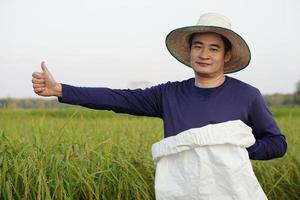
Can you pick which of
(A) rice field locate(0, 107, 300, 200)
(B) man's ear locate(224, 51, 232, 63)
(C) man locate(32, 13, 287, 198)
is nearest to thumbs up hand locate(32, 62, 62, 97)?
(C) man locate(32, 13, 287, 198)

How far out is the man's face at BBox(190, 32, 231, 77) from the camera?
1.63m

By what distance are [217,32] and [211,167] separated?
50cm

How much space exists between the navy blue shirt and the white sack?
0.12 meters

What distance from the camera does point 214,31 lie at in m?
1.68

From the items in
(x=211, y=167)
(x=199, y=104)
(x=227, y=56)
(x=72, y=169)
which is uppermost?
(x=227, y=56)

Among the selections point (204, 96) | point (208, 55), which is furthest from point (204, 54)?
point (204, 96)

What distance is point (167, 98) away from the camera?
170 cm

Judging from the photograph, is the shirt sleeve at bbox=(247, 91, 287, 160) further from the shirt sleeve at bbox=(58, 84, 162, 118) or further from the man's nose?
the shirt sleeve at bbox=(58, 84, 162, 118)

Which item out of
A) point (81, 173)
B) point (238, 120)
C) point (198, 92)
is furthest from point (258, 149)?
point (81, 173)

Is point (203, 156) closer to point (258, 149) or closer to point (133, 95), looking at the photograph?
point (258, 149)

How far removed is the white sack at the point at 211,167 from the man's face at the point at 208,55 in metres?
0.23

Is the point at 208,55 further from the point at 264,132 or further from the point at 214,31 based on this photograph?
the point at 264,132

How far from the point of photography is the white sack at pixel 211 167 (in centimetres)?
143

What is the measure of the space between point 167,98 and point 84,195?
76 centimetres
